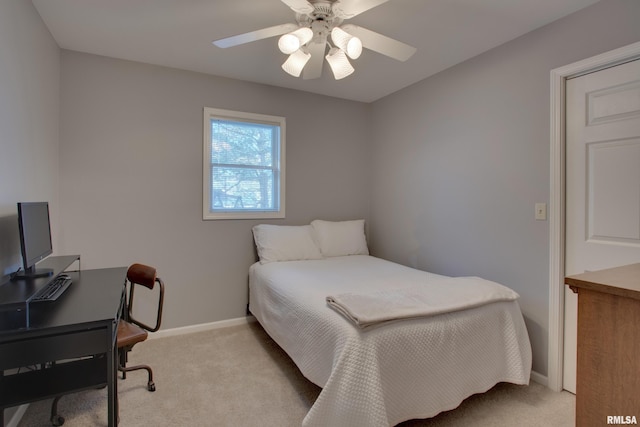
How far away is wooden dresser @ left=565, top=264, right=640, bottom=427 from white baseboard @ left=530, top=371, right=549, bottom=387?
1.29m

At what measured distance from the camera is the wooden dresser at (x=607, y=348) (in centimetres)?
100

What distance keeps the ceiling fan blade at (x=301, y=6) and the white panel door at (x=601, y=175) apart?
175cm

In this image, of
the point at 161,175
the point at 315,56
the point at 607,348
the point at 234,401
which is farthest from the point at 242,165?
the point at 607,348

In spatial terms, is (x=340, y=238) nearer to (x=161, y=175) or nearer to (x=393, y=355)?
(x=161, y=175)

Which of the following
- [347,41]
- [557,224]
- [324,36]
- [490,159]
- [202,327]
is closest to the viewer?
[347,41]

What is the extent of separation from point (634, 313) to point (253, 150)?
10.00 feet

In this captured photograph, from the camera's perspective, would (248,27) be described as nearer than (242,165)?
Yes

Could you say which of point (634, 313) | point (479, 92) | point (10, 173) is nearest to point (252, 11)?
point (10, 173)

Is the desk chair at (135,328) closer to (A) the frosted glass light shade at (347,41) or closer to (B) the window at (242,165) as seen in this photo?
(B) the window at (242,165)

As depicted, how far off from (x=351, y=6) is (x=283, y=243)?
2109 millimetres

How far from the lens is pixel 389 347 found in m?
1.57

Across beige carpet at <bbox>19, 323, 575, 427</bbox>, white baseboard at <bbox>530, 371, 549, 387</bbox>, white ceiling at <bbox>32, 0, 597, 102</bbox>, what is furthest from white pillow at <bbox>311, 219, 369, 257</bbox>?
white baseboard at <bbox>530, 371, 549, 387</bbox>

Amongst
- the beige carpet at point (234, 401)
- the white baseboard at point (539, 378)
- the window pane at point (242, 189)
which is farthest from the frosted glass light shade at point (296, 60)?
the white baseboard at point (539, 378)

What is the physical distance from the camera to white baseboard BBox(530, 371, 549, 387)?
86.0 inches
